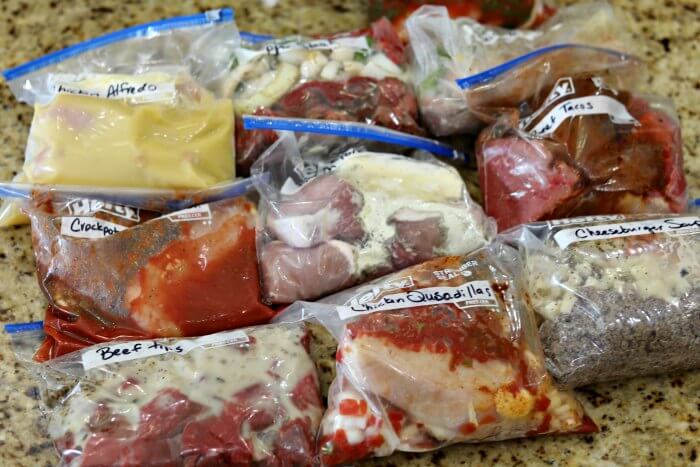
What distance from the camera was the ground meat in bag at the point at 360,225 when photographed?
1194 mm

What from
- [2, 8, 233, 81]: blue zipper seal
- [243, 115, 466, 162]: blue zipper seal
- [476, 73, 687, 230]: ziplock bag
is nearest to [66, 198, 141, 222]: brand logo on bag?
[243, 115, 466, 162]: blue zipper seal

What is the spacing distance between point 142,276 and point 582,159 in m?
0.72

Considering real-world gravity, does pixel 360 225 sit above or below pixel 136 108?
below

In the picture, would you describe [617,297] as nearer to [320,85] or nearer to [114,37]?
[320,85]

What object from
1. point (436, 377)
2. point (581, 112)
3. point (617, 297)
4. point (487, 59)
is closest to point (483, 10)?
point (487, 59)

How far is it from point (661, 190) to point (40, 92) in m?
1.11

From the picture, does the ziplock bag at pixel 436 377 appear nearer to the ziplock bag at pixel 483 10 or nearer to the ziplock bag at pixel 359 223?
the ziplock bag at pixel 359 223

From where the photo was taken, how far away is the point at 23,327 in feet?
3.90


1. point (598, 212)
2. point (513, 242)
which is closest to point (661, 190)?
point (598, 212)

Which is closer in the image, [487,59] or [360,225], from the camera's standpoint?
[360,225]

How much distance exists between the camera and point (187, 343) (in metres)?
1.09

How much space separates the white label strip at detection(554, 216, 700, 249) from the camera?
1.15 m

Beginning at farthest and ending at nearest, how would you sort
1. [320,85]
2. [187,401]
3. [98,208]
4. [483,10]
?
1. [483,10]
2. [320,85]
3. [98,208]
4. [187,401]

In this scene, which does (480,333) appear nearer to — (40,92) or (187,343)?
(187,343)
